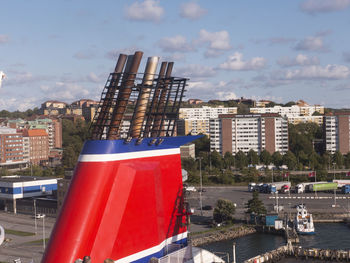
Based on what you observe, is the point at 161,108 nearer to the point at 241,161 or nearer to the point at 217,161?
the point at 217,161

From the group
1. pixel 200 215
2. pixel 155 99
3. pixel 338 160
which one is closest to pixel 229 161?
pixel 338 160

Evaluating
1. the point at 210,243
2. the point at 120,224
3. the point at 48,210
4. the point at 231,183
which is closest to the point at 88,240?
the point at 120,224

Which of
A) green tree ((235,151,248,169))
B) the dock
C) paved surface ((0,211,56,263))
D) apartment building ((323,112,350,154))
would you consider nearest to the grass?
paved surface ((0,211,56,263))

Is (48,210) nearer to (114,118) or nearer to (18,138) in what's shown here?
(114,118)

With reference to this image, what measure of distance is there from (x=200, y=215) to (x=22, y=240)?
49.8 ft

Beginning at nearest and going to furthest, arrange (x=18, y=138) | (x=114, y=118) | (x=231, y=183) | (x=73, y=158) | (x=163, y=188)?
(x=114, y=118) < (x=163, y=188) < (x=231, y=183) < (x=73, y=158) < (x=18, y=138)

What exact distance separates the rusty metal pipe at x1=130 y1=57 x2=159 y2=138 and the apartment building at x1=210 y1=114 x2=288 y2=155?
7441 cm

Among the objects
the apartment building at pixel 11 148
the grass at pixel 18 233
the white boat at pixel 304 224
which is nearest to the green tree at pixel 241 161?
the white boat at pixel 304 224

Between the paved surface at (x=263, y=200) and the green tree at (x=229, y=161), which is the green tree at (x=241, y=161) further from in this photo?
the paved surface at (x=263, y=200)

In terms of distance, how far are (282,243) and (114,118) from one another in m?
25.0

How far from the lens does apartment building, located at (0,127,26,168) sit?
88.0 meters

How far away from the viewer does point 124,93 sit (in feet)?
39.3

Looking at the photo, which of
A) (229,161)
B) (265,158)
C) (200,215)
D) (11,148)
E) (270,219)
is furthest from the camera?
(11,148)

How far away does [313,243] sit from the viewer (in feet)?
110
